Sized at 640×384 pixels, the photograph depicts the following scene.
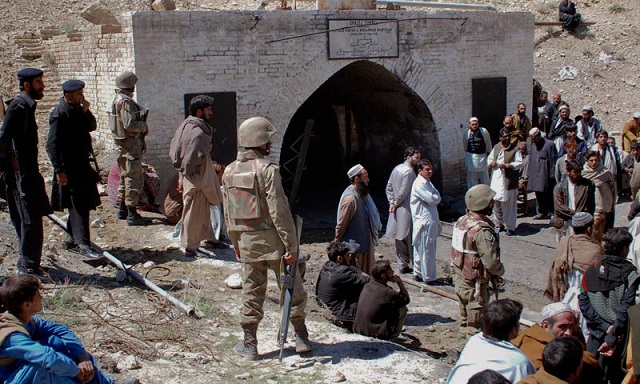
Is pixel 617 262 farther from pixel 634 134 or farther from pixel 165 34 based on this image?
pixel 634 134

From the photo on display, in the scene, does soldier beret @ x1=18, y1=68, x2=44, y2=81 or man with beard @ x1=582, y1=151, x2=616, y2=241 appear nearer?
soldier beret @ x1=18, y1=68, x2=44, y2=81

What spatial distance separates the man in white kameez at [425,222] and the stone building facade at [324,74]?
355 cm

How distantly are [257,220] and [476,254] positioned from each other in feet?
6.06

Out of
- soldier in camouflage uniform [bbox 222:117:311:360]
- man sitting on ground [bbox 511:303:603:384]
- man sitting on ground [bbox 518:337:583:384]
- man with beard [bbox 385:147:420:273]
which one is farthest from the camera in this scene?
man with beard [bbox 385:147:420:273]

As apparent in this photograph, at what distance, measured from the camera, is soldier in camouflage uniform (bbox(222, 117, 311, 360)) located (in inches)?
219

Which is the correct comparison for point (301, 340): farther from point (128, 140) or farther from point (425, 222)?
point (128, 140)

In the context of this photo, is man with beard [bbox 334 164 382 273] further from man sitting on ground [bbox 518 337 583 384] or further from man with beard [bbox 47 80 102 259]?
man sitting on ground [bbox 518 337 583 384]

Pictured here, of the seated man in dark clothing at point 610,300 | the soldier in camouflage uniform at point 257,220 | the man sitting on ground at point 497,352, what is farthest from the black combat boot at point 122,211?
the man sitting on ground at point 497,352

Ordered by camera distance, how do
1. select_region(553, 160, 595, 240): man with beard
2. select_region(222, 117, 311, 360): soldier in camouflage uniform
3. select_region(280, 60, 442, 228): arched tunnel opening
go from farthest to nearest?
1. select_region(280, 60, 442, 228): arched tunnel opening
2. select_region(553, 160, 595, 240): man with beard
3. select_region(222, 117, 311, 360): soldier in camouflage uniform

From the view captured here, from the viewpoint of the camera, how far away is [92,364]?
457 cm

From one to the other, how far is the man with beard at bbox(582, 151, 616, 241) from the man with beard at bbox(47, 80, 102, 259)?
18.8 ft

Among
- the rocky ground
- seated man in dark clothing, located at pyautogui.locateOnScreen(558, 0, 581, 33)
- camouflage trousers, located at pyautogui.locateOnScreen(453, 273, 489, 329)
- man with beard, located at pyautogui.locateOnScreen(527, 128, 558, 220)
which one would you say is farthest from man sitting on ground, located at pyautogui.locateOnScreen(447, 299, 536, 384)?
seated man in dark clothing, located at pyautogui.locateOnScreen(558, 0, 581, 33)

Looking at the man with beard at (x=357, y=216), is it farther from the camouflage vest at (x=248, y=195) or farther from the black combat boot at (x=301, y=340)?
the camouflage vest at (x=248, y=195)

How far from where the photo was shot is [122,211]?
32.8 ft
